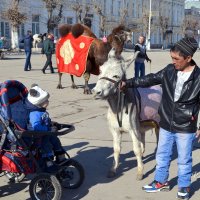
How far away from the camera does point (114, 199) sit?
14.8 feet

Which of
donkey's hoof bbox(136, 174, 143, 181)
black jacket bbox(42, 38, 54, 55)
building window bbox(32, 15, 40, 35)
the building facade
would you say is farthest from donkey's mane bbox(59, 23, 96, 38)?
building window bbox(32, 15, 40, 35)

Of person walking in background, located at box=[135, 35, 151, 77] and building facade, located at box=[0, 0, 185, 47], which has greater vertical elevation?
building facade, located at box=[0, 0, 185, 47]

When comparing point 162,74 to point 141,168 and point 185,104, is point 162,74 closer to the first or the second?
point 185,104

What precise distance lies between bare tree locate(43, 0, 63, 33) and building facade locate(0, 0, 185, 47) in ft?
5.72

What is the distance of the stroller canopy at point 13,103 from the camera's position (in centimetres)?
421

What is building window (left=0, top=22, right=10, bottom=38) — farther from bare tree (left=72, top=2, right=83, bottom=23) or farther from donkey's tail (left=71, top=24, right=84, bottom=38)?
donkey's tail (left=71, top=24, right=84, bottom=38)

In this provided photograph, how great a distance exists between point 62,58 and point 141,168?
7.20 m

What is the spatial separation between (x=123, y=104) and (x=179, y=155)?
0.94m

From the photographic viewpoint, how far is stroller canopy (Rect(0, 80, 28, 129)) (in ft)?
13.8

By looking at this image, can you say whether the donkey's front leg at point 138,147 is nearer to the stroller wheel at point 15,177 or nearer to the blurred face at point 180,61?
the blurred face at point 180,61

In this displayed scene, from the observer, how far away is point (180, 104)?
13.7ft

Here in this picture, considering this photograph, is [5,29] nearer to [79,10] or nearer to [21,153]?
[79,10]

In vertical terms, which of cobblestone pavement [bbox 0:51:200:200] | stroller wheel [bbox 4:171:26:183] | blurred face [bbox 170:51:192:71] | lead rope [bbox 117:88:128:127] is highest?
blurred face [bbox 170:51:192:71]

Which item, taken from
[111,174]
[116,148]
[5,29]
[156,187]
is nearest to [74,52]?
[116,148]
